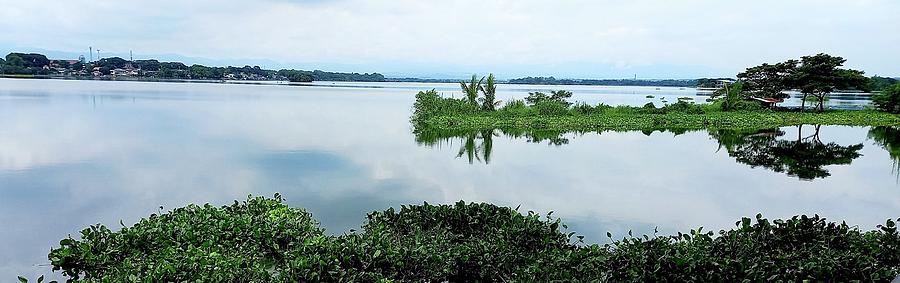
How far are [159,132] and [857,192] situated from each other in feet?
61.3

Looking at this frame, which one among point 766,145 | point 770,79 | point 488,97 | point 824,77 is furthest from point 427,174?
point 770,79

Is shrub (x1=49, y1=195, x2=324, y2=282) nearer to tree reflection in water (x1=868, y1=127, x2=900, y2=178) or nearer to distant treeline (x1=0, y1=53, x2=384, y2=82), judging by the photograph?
tree reflection in water (x1=868, y1=127, x2=900, y2=178)

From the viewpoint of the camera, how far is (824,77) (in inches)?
1166

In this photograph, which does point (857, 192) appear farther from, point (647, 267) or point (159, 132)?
point (159, 132)

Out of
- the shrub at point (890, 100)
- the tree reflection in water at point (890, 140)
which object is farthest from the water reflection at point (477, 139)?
the shrub at point (890, 100)

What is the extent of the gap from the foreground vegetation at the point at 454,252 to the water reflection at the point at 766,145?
8.49 metres

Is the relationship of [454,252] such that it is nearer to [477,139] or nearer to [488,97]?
[477,139]

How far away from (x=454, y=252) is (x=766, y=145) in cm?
1639

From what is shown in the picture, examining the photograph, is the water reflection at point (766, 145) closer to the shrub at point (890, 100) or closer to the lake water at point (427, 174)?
the lake water at point (427, 174)

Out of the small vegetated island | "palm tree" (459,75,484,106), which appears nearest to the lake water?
the small vegetated island

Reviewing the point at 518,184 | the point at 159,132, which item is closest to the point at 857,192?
the point at 518,184

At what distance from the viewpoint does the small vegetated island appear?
23.5 meters

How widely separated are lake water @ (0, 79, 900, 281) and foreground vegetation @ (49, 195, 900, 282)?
7.03 ft

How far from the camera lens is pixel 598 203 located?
9.46 m
